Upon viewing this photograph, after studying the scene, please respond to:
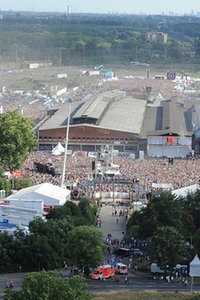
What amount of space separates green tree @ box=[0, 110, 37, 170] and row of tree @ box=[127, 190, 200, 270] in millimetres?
8556

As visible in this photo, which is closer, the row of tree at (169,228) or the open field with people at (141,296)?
the open field with people at (141,296)

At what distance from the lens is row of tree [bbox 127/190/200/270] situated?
70.1 ft

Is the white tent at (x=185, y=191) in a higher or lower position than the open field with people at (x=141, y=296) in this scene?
higher

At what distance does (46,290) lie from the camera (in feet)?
53.5

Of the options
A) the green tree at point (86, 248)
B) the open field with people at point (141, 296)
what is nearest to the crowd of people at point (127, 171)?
the green tree at point (86, 248)

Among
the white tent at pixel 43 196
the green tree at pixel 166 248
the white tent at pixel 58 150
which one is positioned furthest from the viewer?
the white tent at pixel 58 150

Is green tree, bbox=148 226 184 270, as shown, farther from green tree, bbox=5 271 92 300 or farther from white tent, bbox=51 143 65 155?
white tent, bbox=51 143 65 155

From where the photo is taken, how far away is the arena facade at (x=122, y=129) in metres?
41.8

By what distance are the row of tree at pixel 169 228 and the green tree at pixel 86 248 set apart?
3.91ft

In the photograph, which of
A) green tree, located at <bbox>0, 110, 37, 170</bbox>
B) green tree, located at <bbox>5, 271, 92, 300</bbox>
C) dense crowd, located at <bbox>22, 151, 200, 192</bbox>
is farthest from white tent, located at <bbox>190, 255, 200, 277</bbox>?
green tree, located at <bbox>0, 110, 37, 170</bbox>

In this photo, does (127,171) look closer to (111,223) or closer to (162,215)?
(111,223)

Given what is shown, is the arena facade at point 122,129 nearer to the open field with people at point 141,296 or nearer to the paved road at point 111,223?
the paved road at point 111,223

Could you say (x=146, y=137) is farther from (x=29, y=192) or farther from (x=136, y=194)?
(x=29, y=192)

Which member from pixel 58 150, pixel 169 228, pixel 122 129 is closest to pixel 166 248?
pixel 169 228
